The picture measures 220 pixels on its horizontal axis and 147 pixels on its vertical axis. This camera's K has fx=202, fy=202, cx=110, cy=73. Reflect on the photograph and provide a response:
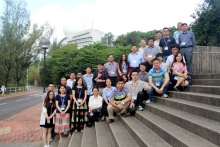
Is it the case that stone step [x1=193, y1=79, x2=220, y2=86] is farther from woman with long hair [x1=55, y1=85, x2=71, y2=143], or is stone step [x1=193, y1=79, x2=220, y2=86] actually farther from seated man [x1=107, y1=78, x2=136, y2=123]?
woman with long hair [x1=55, y1=85, x2=71, y2=143]

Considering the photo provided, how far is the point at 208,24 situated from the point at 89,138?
1362cm

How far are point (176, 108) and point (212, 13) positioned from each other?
12.9 m

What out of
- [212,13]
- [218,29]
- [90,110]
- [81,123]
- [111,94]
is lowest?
[81,123]

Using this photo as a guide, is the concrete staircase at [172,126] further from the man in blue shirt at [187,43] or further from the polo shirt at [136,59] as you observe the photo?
the polo shirt at [136,59]

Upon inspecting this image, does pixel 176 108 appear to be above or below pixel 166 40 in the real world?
below

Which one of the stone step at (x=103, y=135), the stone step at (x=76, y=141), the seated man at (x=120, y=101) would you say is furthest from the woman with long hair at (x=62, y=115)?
the seated man at (x=120, y=101)

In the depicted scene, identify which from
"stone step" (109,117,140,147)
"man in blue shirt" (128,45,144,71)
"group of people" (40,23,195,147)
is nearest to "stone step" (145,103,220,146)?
"stone step" (109,117,140,147)

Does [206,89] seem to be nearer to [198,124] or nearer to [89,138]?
[198,124]

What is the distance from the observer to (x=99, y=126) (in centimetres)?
581

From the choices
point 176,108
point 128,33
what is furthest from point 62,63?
point 176,108

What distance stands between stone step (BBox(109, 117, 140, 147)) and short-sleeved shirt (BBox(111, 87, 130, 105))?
62 centimetres

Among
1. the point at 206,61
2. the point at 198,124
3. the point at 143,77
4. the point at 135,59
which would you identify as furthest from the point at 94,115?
the point at 206,61

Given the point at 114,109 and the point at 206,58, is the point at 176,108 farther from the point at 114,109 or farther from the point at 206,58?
the point at 206,58

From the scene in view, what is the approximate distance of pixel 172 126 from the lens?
152 inches
